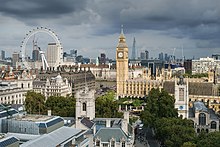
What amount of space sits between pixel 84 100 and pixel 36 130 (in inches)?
571

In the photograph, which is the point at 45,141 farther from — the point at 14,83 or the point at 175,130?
the point at 14,83

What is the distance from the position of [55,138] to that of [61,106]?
1394 inches

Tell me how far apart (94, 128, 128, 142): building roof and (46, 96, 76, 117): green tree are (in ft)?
68.1

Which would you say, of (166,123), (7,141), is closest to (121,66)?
(166,123)

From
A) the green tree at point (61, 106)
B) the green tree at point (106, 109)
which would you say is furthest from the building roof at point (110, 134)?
the green tree at point (106, 109)

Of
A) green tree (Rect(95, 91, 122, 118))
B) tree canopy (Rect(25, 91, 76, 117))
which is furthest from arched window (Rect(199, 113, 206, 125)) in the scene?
tree canopy (Rect(25, 91, 76, 117))

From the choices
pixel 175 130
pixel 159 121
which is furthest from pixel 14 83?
pixel 175 130

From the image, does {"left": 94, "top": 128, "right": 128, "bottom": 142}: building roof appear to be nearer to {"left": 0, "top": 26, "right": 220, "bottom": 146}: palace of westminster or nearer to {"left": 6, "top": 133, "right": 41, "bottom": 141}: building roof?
{"left": 0, "top": 26, "right": 220, "bottom": 146}: palace of westminster

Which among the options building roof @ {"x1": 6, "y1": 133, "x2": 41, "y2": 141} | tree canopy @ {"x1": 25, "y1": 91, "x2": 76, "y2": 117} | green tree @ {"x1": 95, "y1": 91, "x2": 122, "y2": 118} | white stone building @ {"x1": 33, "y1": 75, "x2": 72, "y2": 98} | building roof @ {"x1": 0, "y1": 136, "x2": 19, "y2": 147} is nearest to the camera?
building roof @ {"x1": 0, "y1": 136, "x2": 19, "y2": 147}

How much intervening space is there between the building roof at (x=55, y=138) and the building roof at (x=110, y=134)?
10.5 ft

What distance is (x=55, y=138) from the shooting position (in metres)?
37.8

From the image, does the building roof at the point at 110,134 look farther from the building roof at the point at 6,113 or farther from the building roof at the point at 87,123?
the building roof at the point at 6,113

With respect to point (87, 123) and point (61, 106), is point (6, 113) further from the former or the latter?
point (61, 106)

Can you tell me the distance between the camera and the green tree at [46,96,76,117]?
6594 cm
